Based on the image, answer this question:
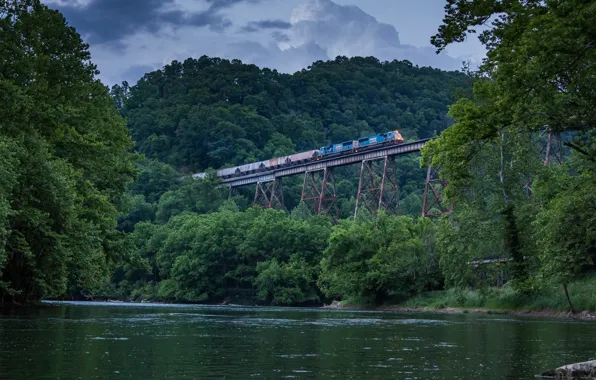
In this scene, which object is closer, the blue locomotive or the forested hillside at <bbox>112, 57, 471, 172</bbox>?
the blue locomotive

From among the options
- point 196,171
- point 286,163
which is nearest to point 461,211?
point 286,163

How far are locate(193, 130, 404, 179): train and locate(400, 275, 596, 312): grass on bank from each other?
69.2 ft

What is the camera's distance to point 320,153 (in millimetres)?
82125

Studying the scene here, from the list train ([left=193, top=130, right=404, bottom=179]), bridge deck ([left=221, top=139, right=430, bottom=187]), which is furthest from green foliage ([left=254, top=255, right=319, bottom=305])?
train ([left=193, top=130, right=404, bottom=179])

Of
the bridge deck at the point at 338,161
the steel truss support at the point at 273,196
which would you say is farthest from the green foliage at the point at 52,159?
the steel truss support at the point at 273,196

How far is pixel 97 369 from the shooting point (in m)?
11.6

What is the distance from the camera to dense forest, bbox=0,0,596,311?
18.6 meters

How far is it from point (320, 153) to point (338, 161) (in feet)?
21.1

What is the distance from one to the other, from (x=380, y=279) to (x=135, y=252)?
76.2 feet

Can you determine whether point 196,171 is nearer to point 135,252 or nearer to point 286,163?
point 286,163

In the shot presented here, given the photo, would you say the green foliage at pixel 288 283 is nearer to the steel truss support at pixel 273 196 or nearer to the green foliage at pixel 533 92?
the steel truss support at pixel 273 196

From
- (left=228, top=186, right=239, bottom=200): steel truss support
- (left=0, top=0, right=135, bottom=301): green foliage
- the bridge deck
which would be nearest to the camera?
(left=0, top=0, right=135, bottom=301): green foliage

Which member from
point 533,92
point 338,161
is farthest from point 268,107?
point 533,92

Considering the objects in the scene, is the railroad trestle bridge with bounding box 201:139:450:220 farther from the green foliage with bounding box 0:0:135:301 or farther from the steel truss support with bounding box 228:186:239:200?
the green foliage with bounding box 0:0:135:301
